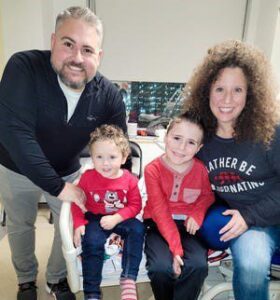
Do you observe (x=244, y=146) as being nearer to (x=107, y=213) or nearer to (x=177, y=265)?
(x=177, y=265)

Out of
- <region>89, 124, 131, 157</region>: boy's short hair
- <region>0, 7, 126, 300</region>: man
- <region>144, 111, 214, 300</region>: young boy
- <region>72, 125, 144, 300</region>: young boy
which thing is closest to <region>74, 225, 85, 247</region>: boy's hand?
<region>72, 125, 144, 300</region>: young boy

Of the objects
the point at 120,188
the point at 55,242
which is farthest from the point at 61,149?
the point at 55,242

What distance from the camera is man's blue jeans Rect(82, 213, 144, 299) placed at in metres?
1.23

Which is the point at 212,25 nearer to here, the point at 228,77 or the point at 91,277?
the point at 228,77

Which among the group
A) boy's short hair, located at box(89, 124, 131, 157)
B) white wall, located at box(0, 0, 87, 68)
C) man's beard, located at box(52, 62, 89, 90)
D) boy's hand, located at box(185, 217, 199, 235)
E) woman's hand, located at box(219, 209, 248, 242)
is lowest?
boy's hand, located at box(185, 217, 199, 235)

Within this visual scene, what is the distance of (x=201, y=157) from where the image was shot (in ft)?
4.76

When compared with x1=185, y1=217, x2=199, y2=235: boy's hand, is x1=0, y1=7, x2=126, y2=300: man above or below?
above

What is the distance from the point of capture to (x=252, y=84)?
1.30 metres

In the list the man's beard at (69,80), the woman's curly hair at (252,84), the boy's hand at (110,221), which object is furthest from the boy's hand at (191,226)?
the man's beard at (69,80)

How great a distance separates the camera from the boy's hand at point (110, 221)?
1306mm

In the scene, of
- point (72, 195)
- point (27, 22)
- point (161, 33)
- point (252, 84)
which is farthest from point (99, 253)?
point (161, 33)

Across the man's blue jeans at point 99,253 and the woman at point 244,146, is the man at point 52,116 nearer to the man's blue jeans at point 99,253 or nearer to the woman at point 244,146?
the man's blue jeans at point 99,253

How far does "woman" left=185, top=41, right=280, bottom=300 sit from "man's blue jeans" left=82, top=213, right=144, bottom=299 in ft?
1.07

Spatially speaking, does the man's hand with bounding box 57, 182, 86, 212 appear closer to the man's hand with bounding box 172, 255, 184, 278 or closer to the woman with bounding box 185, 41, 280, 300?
the man's hand with bounding box 172, 255, 184, 278
